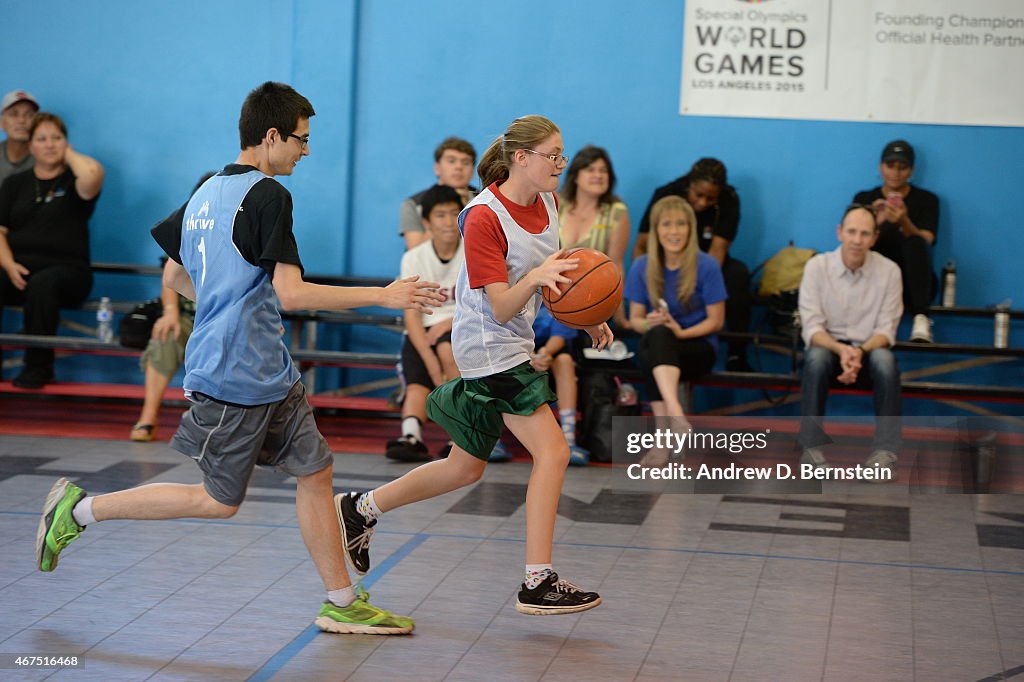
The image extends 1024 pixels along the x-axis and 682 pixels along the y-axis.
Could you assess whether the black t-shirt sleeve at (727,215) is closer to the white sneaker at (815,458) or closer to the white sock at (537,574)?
the white sneaker at (815,458)

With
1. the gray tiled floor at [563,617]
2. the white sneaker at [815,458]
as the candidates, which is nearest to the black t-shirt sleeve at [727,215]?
the white sneaker at [815,458]

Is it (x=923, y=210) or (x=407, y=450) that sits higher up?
(x=923, y=210)

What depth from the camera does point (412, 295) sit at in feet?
10.6

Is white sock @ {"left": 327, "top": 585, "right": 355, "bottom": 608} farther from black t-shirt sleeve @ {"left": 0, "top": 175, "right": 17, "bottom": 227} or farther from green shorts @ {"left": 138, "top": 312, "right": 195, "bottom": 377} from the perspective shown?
black t-shirt sleeve @ {"left": 0, "top": 175, "right": 17, "bottom": 227}

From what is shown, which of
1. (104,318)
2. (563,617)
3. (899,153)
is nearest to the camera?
(563,617)

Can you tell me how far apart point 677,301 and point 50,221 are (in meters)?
3.88

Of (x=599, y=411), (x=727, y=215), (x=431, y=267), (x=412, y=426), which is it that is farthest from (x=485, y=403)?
(x=727, y=215)

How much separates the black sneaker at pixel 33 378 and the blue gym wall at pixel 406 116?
3.58 ft

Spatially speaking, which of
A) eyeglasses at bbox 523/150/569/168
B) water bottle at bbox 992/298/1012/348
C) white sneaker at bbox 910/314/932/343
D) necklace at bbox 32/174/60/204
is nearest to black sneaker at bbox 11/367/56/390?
necklace at bbox 32/174/60/204

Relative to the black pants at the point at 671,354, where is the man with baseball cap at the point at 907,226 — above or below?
above

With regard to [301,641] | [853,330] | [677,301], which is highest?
[677,301]

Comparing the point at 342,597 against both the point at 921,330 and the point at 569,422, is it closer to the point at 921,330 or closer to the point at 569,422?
the point at 569,422

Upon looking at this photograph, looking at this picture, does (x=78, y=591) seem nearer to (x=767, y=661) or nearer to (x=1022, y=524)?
(x=767, y=661)

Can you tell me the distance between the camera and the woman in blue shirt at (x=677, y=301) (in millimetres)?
6594
